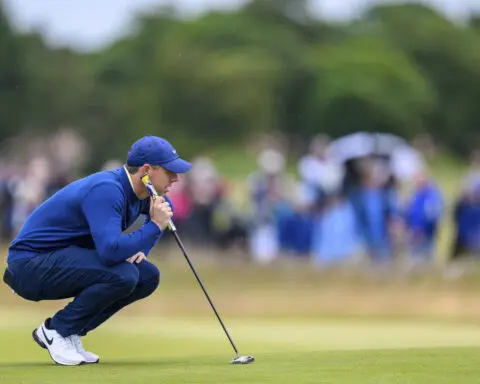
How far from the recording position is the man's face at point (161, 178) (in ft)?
27.7

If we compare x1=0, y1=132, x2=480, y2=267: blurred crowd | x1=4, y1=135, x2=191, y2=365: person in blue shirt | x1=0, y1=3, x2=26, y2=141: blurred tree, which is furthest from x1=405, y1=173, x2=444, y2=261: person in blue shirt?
x1=0, y1=3, x2=26, y2=141: blurred tree

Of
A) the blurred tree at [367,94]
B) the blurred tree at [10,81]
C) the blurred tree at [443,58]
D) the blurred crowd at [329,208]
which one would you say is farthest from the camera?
the blurred tree at [443,58]

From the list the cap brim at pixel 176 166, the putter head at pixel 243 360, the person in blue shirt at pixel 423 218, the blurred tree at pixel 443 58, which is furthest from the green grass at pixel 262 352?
the blurred tree at pixel 443 58

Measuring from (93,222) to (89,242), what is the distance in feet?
1.62

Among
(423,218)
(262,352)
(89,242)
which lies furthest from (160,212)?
(423,218)

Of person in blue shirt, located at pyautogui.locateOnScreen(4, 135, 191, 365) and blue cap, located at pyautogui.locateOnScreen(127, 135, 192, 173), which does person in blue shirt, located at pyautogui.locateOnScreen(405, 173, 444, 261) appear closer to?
person in blue shirt, located at pyautogui.locateOnScreen(4, 135, 191, 365)

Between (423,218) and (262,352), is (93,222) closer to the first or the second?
(262,352)

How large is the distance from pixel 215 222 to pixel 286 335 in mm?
9649

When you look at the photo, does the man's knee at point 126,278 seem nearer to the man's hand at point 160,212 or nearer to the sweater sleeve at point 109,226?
the sweater sleeve at point 109,226

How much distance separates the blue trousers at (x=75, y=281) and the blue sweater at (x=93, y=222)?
0.09m

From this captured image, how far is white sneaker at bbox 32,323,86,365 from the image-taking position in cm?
855

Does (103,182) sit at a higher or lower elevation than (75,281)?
higher

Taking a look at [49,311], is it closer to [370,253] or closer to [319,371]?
[370,253]

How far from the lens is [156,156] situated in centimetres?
838
